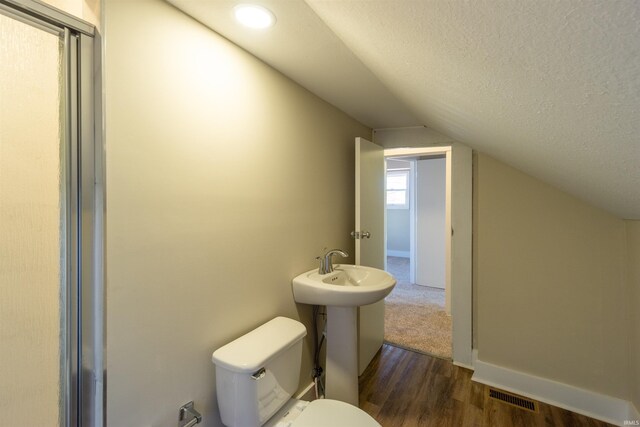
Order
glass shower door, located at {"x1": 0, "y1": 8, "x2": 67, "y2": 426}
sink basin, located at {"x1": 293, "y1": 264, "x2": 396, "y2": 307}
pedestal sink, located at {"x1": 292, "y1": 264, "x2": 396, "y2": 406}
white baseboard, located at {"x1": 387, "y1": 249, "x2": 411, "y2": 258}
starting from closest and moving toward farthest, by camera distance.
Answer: glass shower door, located at {"x1": 0, "y1": 8, "x2": 67, "y2": 426} → sink basin, located at {"x1": 293, "y1": 264, "x2": 396, "y2": 307} → pedestal sink, located at {"x1": 292, "y1": 264, "x2": 396, "y2": 406} → white baseboard, located at {"x1": 387, "y1": 249, "x2": 411, "y2": 258}

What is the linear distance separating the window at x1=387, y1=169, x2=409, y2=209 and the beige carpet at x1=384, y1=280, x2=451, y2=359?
106 inches

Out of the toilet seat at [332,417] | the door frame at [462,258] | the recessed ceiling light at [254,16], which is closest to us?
the recessed ceiling light at [254,16]

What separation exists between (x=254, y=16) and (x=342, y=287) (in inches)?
50.6

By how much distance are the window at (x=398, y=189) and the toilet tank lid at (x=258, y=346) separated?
5.40 meters

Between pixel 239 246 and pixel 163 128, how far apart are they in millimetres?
583

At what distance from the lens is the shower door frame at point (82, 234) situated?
0.86m

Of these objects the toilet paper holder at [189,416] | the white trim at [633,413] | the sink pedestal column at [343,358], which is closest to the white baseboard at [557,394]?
the white trim at [633,413]

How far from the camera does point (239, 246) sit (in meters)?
1.35

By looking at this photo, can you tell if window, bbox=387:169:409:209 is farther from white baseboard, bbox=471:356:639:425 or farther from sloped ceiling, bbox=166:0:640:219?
sloped ceiling, bbox=166:0:640:219

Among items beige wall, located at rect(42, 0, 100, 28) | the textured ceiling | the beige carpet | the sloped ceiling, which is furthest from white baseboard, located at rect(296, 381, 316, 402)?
beige wall, located at rect(42, 0, 100, 28)

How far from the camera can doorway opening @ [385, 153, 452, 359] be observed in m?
2.79

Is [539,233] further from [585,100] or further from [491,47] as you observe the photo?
[491,47]

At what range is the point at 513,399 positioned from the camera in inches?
76.4

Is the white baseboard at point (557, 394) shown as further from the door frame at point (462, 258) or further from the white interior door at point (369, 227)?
the white interior door at point (369, 227)
